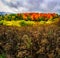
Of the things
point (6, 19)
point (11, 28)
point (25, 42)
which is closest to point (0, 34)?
point (11, 28)

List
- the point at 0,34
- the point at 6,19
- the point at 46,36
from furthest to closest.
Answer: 1. the point at 6,19
2. the point at 0,34
3. the point at 46,36

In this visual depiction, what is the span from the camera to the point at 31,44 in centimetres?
674

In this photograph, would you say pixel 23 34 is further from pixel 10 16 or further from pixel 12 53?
pixel 10 16

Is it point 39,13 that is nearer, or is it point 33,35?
point 33,35

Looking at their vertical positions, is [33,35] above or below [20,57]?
above

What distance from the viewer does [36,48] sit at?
6.72 meters

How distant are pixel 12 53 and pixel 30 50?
0.49 m

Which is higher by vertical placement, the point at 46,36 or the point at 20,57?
the point at 46,36

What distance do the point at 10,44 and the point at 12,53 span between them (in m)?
0.21

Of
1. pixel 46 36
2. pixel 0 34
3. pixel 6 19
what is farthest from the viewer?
pixel 6 19

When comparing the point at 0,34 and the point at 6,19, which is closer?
the point at 0,34

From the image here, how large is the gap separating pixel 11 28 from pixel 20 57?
32.0 inches

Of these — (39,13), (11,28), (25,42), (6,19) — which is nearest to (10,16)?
(6,19)

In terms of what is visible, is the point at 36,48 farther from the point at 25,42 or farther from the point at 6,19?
the point at 6,19
